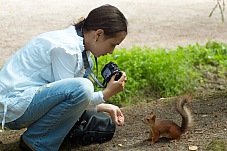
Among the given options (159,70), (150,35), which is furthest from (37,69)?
(150,35)

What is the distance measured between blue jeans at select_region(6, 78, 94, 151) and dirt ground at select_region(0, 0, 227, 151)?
34cm

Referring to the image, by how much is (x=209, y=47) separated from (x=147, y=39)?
1.20 metres

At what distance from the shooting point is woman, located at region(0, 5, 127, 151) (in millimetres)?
3170

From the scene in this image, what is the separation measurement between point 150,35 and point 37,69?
192 inches

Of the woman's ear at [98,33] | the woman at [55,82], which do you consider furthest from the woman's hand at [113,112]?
the woman's ear at [98,33]

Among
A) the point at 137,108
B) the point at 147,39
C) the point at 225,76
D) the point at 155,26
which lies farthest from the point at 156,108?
the point at 155,26

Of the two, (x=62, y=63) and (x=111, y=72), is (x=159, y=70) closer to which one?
(x=111, y=72)

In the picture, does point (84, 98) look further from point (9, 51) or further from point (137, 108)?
point (9, 51)

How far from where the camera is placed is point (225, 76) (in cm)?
633

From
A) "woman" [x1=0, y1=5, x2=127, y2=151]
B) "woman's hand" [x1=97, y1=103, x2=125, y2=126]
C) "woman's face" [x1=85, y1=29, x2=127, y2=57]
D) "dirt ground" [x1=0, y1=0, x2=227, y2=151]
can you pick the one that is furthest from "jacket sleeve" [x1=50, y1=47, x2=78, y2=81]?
"dirt ground" [x1=0, y1=0, x2=227, y2=151]

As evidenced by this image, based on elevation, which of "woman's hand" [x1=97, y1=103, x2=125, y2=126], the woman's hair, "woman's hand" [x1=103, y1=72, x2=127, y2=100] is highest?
the woman's hair

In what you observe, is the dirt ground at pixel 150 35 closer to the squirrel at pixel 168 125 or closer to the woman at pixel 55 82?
the squirrel at pixel 168 125

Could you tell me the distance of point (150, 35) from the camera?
7.97 meters

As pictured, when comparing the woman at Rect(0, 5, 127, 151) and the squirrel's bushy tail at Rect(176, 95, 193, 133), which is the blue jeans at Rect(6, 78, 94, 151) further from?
the squirrel's bushy tail at Rect(176, 95, 193, 133)
